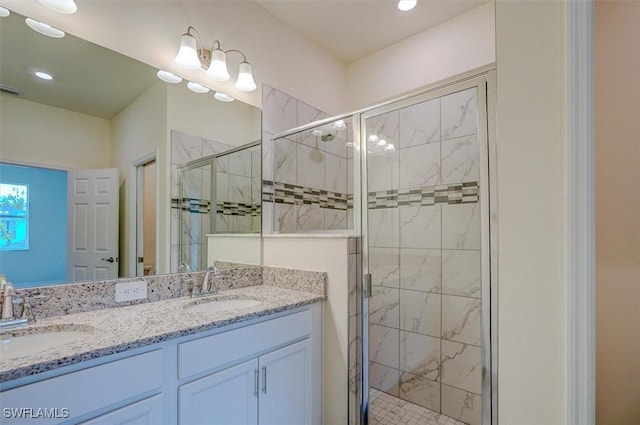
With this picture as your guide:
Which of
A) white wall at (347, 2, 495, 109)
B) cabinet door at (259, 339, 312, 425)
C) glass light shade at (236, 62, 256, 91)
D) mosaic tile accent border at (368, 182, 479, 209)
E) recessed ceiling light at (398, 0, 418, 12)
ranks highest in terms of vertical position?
recessed ceiling light at (398, 0, 418, 12)

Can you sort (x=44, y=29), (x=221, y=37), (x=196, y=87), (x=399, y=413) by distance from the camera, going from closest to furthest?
(x=44, y=29), (x=196, y=87), (x=221, y=37), (x=399, y=413)

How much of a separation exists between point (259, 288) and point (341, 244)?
0.65m

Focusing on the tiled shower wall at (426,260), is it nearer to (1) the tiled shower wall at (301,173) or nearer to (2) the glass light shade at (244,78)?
(1) the tiled shower wall at (301,173)

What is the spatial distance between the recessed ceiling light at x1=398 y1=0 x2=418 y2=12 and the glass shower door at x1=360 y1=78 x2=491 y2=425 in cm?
79

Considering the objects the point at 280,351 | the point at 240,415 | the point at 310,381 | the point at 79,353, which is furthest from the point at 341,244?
the point at 79,353

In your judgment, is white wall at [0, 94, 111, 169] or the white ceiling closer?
white wall at [0, 94, 111, 169]

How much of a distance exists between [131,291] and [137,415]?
642mm

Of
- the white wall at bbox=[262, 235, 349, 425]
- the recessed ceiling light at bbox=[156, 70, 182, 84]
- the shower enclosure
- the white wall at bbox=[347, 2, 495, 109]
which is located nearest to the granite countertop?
the white wall at bbox=[262, 235, 349, 425]

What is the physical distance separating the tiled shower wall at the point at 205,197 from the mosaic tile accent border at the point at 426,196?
856 millimetres

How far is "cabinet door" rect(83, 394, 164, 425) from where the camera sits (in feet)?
3.26

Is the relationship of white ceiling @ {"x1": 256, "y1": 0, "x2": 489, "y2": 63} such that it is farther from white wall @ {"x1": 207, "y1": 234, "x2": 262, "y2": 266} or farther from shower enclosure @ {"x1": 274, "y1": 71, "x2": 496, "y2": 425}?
white wall @ {"x1": 207, "y1": 234, "x2": 262, "y2": 266}

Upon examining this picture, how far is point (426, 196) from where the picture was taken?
2.29 m

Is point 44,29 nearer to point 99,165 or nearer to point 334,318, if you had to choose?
point 99,165

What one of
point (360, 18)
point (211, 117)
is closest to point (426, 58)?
point (360, 18)
